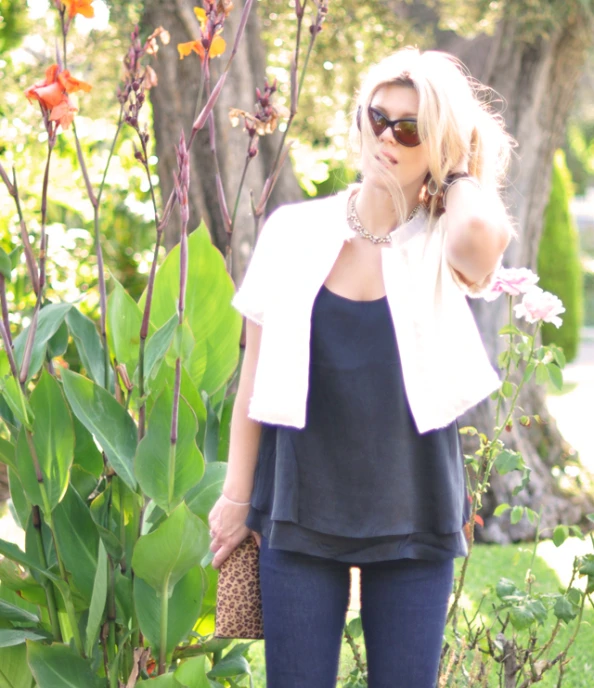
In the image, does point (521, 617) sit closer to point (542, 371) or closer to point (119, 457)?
point (542, 371)

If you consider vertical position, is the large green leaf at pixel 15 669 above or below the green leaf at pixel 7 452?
below

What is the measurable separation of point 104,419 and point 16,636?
1.60 ft

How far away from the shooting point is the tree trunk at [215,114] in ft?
13.4

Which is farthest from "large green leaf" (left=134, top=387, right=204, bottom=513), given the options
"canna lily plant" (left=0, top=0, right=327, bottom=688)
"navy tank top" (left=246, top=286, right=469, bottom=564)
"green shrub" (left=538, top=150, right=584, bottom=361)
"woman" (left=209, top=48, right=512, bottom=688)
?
"green shrub" (left=538, top=150, right=584, bottom=361)

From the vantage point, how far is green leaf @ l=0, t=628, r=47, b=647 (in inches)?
74.4

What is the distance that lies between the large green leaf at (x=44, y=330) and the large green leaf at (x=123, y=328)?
10 cm

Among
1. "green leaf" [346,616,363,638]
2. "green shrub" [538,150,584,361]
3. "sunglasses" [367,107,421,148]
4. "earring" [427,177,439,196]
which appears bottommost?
"green shrub" [538,150,584,361]

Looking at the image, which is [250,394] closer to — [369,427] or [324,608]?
[369,427]

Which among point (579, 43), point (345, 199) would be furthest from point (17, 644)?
point (579, 43)

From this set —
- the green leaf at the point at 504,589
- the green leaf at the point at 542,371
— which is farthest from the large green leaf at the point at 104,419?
the green leaf at the point at 542,371

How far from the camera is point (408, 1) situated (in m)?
6.46

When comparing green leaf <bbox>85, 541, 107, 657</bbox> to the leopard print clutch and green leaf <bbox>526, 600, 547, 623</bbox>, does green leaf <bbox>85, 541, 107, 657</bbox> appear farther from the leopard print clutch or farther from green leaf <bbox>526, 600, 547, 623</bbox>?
green leaf <bbox>526, 600, 547, 623</bbox>

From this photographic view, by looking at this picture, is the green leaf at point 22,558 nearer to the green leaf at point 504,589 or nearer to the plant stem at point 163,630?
the plant stem at point 163,630

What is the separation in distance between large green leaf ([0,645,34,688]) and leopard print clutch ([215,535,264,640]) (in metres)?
0.57
